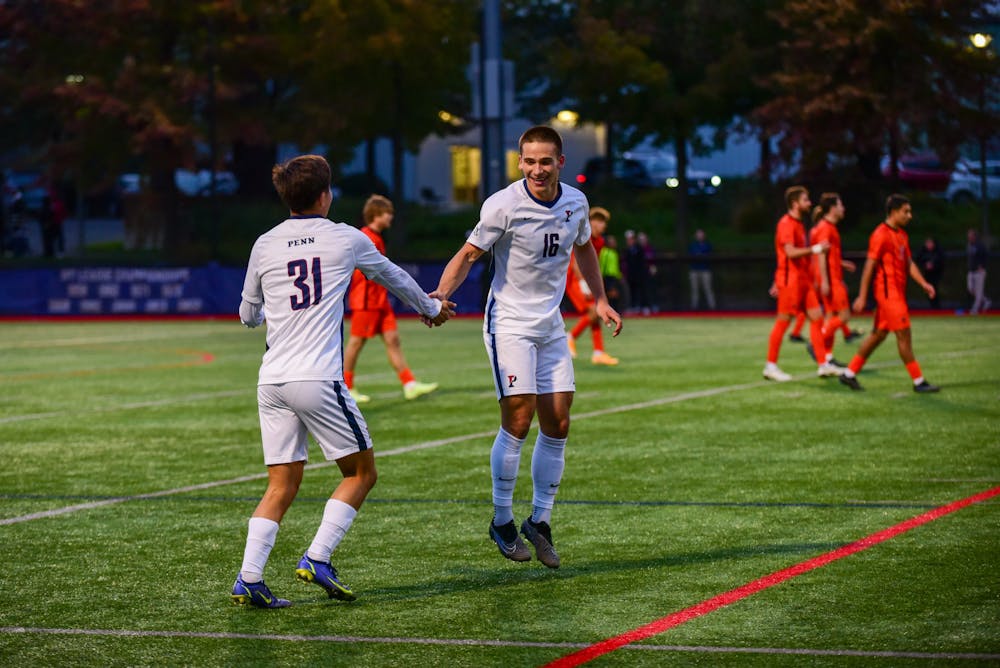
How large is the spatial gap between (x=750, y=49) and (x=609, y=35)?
4.09 m

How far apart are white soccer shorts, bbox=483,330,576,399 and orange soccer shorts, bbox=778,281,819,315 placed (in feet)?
32.2

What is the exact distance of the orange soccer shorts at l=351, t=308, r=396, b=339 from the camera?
1564 centimetres

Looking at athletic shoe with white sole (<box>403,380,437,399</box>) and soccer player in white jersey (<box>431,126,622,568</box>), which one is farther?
athletic shoe with white sole (<box>403,380,437,399</box>)

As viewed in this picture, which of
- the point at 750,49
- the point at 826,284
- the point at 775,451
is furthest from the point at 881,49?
the point at 775,451

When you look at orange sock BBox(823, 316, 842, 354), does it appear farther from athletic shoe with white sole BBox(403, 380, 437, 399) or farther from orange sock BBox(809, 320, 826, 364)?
athletic shoe with white sole BBox(403, 380, 437, 399)

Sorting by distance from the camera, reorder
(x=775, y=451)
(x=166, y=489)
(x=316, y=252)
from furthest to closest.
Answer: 1. (x=775, y=451)
2. (x=166, y=489)
3. (x=316, y=252)

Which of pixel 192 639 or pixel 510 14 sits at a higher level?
pixel 510 14

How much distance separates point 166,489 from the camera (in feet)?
34.5

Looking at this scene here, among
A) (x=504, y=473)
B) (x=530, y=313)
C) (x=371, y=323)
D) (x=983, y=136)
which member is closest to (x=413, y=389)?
(x=371, y=323)

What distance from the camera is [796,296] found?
1755cm

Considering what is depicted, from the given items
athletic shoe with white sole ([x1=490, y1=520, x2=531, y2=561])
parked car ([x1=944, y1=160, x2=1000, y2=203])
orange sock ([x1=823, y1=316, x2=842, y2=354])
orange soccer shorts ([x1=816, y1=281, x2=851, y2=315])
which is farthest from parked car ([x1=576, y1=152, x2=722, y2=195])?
athletic shoe with white sole ([x1=490, y1=520, x2=531, y2=561])

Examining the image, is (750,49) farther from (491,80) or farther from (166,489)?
(166,489)

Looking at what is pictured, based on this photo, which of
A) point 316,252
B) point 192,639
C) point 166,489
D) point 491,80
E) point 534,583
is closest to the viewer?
point 192,639

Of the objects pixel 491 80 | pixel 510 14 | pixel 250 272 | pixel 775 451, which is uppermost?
pixel 510 14
